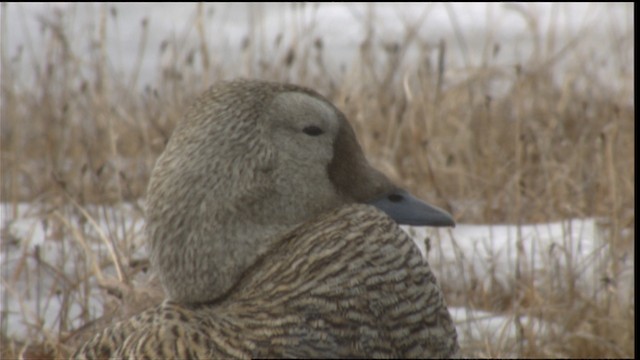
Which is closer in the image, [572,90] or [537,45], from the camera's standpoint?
Result: [537,45]

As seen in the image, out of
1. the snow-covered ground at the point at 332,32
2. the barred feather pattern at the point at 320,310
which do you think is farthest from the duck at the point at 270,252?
the snow-covered ground at the point at 332,32

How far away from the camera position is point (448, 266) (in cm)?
402

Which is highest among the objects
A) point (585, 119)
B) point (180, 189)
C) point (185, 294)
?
point (180, 189)

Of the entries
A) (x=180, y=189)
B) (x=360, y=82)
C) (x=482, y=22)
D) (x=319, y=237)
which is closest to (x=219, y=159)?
(x=180, y=189)

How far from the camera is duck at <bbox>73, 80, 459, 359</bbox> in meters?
2.14

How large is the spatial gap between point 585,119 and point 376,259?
415 cm

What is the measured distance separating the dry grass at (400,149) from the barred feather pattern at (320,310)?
109 cm

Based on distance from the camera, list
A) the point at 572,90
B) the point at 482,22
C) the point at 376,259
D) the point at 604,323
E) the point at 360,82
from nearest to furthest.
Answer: the point at 376,259
the point at 604,323
the point at 360,82
the point at 572,90
the point at 482,22

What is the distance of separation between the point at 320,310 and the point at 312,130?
0.43m

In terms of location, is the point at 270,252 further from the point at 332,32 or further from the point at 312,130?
the point at 332,32

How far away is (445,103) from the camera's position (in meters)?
6.03

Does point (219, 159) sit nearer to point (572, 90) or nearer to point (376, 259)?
point (376, 259)

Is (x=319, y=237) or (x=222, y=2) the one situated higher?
(x=319, y=237)

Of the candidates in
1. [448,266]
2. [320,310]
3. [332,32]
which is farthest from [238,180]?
[332,32]
